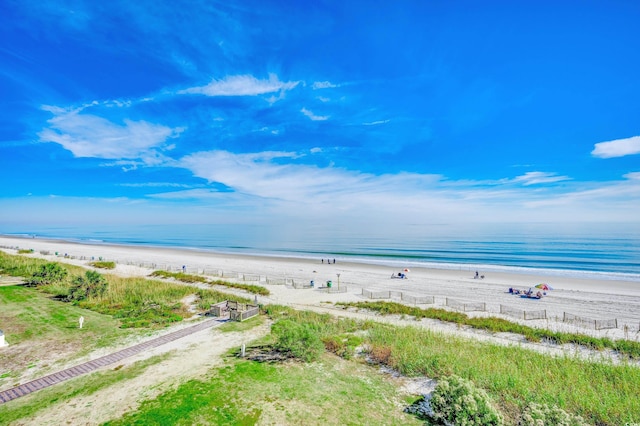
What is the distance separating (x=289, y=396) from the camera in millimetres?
9969

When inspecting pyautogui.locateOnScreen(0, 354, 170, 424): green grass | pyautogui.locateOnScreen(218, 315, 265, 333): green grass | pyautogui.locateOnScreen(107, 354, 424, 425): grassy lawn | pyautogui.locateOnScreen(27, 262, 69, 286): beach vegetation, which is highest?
pyautogui.locateOnScreen(27, 262, 69, 286): beach vegetation

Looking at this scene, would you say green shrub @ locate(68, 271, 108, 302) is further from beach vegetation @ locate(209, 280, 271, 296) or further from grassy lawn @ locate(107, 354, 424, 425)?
grassy lawn @ locate(107, 354, 424, 425)

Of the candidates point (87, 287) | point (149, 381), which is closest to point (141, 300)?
point (87, 287)

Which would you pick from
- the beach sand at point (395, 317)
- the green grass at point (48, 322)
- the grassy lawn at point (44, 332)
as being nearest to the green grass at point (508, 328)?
the beach sand at point (395, 317)

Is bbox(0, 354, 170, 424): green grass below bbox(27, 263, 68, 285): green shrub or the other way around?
below

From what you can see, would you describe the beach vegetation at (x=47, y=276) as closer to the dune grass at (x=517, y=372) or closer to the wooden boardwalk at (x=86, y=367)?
the wooden boardwalk at (x=86, y=367)

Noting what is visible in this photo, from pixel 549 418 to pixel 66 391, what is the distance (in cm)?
1544

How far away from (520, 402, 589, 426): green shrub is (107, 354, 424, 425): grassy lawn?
302cm

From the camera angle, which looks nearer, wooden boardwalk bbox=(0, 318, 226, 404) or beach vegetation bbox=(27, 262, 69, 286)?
wooden boardwalk bbox=(0, 318, 226, 404)

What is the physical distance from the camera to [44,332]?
1597 centimetres

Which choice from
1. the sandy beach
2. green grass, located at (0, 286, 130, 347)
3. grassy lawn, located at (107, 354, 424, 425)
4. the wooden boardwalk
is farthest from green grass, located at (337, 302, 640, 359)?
green grass, located at (0, 286, 130, 347)

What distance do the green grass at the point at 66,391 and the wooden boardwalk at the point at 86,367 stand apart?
45 cm

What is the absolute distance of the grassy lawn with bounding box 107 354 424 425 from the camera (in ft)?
28.4

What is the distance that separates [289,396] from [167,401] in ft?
13.0
